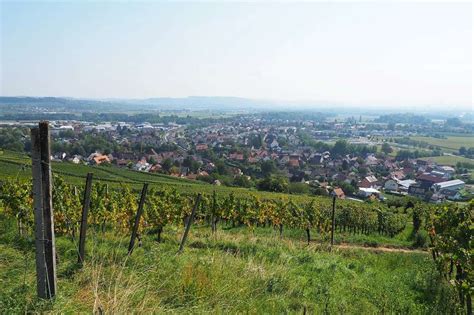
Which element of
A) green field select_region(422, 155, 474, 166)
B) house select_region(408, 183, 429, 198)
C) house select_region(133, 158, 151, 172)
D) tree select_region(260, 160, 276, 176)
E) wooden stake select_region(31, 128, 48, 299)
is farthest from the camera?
green field select_region(422, 155, 474, 166)

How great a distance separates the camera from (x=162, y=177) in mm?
51531

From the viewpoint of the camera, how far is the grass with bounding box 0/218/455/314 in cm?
423

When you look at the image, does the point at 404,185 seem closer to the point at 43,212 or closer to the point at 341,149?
the point at 341,149

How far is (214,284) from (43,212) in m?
2.45

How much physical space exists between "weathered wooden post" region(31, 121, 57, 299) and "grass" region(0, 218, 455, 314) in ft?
0.68

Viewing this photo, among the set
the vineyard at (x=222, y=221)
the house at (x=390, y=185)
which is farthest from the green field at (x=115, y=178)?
the house at (x=390, y=185)

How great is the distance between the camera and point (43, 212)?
3910mm

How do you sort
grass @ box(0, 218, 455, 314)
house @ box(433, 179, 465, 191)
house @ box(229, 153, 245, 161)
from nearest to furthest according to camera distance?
grass @ box(0, 218, 455, 314) < house @ box(433, 179, 465, 191) < house @ box(229, 153, 245, 161)

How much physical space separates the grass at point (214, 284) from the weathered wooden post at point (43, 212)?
0.21 metres

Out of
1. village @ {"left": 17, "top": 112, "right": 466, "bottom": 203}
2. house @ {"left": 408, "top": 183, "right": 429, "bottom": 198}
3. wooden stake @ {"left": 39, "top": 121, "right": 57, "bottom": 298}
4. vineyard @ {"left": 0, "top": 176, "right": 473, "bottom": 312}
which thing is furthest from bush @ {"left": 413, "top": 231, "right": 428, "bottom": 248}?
house @ {"left": 408, "top": 183, "right": 429, "bottom": 198}

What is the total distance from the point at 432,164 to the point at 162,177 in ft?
228

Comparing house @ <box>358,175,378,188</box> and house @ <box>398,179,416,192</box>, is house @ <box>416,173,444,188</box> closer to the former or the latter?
house @ <box>398,179,416,192</box>

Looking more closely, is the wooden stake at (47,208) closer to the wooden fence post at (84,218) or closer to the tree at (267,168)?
the wooden fence post at (84,218)

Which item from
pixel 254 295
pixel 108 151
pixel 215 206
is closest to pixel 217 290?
pixel 254 295
